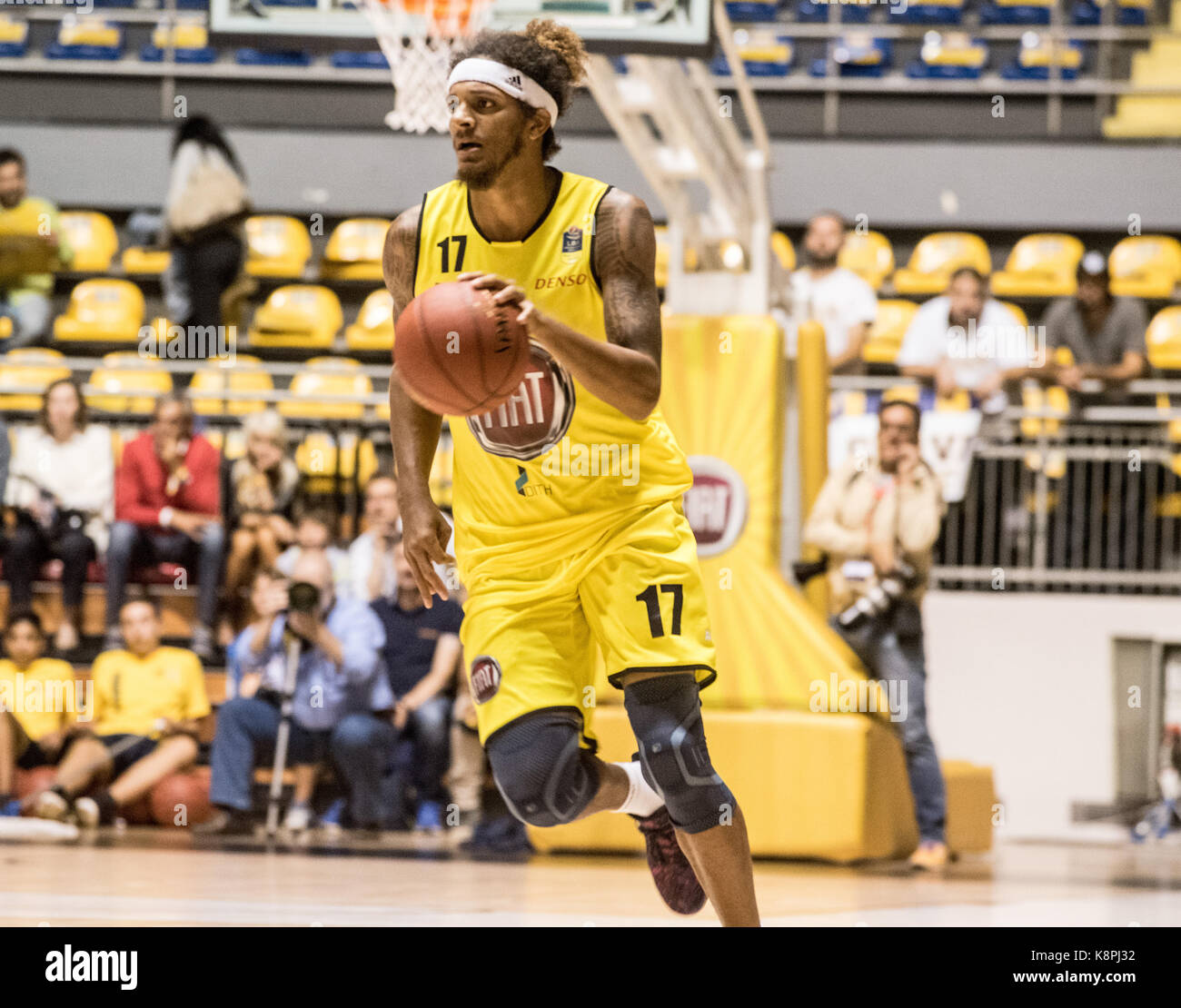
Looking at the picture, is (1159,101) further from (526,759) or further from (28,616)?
(526,759)

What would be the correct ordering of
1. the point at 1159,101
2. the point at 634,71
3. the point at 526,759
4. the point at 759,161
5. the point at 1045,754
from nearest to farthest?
the point at 526,759 → the point at 634,71 → the point at 759,161 → the point at 1045,754 → the point at 1159,101

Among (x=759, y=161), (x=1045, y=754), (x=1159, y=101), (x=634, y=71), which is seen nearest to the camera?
(x=634, y=71)

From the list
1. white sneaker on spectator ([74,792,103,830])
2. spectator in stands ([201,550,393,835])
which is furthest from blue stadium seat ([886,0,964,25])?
white sneaker on spectator ([74,792,103,830])

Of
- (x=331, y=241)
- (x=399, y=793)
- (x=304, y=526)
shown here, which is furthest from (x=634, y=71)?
(x=331, y=241)

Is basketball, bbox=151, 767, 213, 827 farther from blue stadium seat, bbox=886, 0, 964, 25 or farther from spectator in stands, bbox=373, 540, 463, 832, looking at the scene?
blue stadium seat, bbox=886, 0, 964, 25

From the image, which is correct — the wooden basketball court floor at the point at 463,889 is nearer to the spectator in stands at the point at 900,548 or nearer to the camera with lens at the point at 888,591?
the spectator in stands at the point at 900,548

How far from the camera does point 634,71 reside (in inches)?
276

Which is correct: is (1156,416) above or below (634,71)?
below

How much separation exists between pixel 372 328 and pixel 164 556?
3.98 m

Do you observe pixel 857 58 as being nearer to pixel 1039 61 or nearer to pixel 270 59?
pixel 1039 61

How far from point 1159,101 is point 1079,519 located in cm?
463

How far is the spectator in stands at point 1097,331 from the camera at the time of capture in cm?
987

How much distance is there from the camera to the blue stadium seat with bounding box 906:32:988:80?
1346cm

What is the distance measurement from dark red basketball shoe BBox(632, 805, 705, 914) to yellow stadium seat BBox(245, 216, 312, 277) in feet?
30.7
